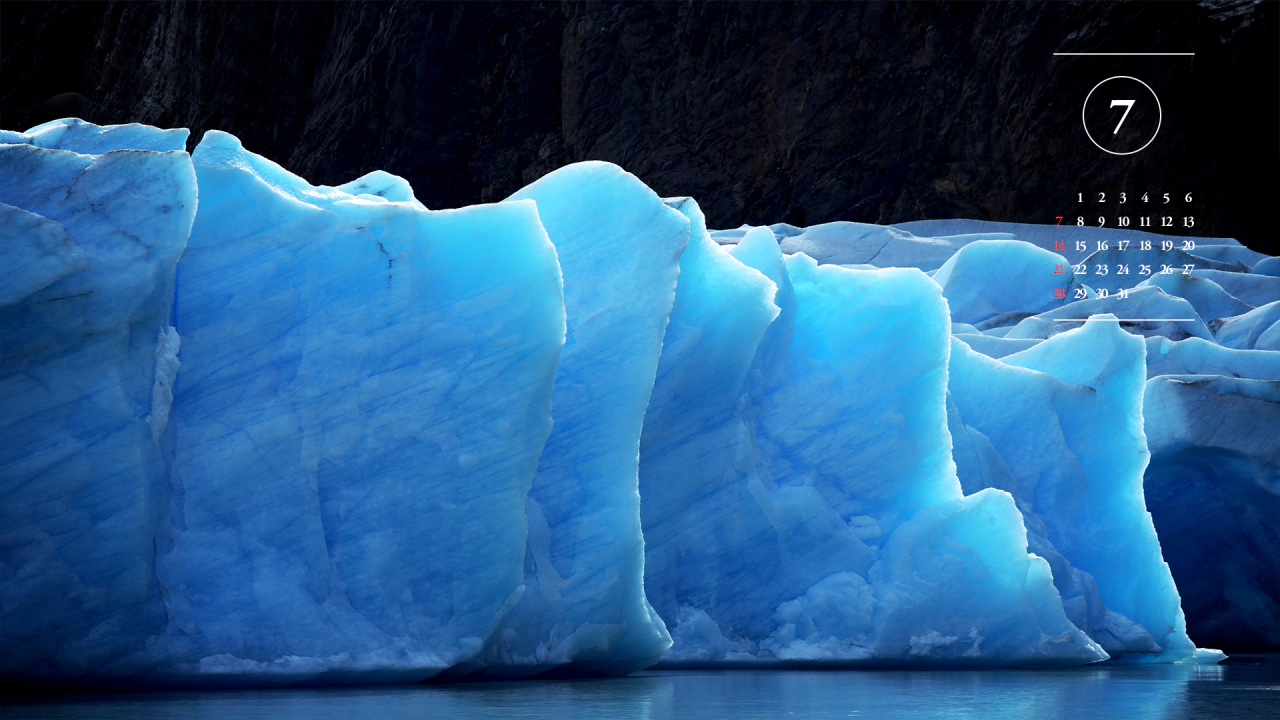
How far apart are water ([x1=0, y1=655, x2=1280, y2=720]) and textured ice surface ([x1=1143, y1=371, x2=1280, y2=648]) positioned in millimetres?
3642

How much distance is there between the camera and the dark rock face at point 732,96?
64.4ft

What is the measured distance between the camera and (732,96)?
24719 mm

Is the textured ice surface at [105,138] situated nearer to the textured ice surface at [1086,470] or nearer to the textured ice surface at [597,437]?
the textured ice surface at [597,437]

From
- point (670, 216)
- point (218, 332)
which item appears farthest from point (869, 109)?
point (218, 332)

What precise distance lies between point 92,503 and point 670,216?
2683 millimetres

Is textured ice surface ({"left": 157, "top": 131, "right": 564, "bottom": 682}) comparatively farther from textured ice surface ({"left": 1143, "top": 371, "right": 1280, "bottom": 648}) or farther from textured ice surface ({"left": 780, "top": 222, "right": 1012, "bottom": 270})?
textured ice surface ({"left": 780, "top": 222, "right": 1012, "bottom": 270})

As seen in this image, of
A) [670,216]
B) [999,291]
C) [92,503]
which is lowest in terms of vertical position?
[999,291]

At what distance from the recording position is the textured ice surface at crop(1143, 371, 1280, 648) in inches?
373

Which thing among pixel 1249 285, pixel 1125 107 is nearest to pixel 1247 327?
pixel 1249 285

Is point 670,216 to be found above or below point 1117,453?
above

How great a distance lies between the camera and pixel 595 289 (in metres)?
6.10

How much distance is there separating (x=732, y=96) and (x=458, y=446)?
2017cm

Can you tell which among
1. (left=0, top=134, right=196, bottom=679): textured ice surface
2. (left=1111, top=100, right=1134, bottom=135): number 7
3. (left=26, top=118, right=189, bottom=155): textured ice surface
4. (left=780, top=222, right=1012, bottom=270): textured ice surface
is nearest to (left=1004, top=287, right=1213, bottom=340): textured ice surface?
(left=780, top=222, right=1012, bottom=270): textured ice surface

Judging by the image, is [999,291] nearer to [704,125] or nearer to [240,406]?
[240,406]
